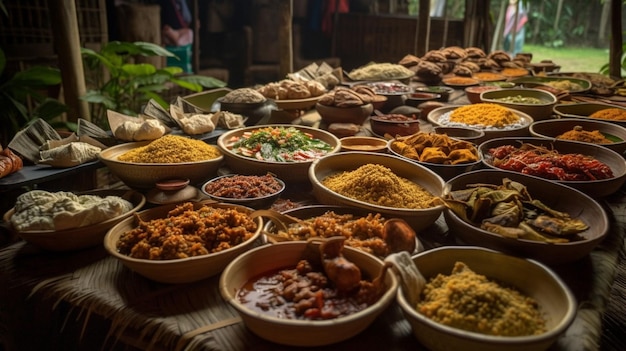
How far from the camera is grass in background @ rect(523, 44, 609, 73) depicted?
1333 cm

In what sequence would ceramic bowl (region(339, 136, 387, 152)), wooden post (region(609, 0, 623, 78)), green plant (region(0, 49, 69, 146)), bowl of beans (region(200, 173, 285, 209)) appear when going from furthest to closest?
wooden post (region(609, 0, 623, 78))
green plant (region(0, 49, 69, 146))
ceramic bowl (region(339, 136, 387, 152))
bowl of beans (region(200, 173, 285, 209))

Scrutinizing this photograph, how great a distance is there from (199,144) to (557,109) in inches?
119

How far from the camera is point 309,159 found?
265cm

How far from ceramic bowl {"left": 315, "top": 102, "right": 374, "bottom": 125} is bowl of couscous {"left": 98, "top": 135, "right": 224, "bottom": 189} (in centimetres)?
118

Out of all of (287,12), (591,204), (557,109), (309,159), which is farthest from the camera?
(287,12)

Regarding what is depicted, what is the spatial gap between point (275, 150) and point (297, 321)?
1.57 metres

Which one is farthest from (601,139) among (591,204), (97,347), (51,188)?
(51,188)

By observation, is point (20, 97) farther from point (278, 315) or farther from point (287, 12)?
point (278, 315)

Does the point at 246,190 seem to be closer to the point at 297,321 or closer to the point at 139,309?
the point at 139,309

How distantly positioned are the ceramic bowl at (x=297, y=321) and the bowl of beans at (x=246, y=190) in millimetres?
558

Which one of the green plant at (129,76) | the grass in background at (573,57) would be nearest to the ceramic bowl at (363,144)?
the green plant at (129,76)

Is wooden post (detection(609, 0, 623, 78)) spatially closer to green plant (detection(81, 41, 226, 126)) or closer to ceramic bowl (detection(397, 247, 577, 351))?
green plant (detection(81, 41, 226, 126))

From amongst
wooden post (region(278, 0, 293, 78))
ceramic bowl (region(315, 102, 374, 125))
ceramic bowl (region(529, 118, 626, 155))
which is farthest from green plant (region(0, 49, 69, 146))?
ceramic bowl (region(529, 118, 626, 155))

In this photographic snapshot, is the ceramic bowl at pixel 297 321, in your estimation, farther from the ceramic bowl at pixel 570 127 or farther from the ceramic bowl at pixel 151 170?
the ceramic bowl at pixel 570 127
